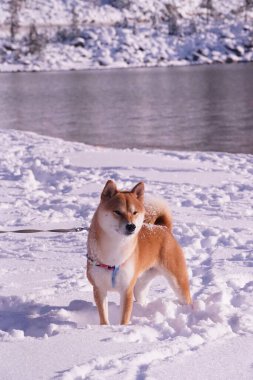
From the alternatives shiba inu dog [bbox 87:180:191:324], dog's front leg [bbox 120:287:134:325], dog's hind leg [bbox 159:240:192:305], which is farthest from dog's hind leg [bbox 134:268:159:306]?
dog's front leg [bbox 120:287:134:325]

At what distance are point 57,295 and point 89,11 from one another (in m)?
130

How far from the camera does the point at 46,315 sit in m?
5.11

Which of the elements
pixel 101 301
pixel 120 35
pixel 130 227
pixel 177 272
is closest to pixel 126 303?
pixel 101 301

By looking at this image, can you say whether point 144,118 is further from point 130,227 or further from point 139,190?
point 130,227

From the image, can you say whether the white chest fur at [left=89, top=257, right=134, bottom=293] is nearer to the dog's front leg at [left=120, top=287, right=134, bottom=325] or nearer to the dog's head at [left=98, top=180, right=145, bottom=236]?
the dog's front leg at [left=120, top=287, right=134, bottom=325]

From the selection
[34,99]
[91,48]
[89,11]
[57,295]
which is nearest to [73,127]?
[34,99]

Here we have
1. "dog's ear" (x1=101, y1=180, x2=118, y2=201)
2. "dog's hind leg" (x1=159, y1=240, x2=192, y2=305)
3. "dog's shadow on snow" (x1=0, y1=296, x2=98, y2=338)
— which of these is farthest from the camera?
"dog's hind leg" (x1=159, y1=240, x2=192, y2=305)

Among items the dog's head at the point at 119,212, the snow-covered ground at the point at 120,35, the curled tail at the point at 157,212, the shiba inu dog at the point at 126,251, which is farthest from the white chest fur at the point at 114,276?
the snow-covered ground at the point at 120,35

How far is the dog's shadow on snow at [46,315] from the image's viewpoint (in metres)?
4.85

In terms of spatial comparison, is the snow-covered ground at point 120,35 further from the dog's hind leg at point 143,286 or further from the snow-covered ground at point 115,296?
the dog's hind leg at point 143,286

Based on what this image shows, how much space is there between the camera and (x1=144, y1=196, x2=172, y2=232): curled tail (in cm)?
521

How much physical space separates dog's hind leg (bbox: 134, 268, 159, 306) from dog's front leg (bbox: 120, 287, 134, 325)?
1.74 ft

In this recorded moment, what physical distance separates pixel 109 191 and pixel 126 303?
0.88 m

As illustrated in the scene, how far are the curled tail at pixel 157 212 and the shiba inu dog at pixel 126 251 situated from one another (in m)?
0.03
